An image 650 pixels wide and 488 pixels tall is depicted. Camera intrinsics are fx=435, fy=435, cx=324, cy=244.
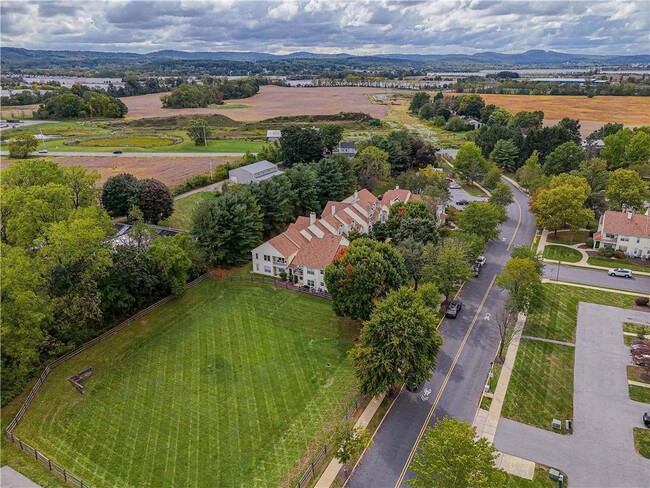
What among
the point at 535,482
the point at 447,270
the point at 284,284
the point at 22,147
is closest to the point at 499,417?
the point at 535,482

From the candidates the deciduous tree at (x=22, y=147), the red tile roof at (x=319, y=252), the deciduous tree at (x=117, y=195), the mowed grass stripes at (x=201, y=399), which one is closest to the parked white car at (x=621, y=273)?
the red tile roof at (x=319, y=252)

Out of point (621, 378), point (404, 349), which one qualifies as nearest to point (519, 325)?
point (621, 378)

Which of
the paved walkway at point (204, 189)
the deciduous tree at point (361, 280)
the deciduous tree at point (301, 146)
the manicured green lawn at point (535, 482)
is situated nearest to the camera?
the manicured green lawn at point (535, 482)

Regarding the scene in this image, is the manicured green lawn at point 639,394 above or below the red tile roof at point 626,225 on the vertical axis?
below

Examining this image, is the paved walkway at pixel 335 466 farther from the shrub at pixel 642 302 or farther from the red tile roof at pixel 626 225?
the red tile roof at pixel 626 225

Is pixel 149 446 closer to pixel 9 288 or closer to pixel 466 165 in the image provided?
pixel 9 288

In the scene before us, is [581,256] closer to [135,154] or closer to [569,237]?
[569,237]
